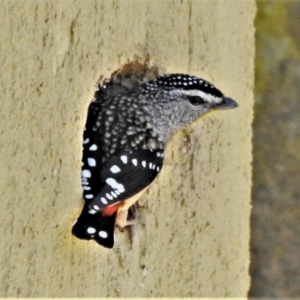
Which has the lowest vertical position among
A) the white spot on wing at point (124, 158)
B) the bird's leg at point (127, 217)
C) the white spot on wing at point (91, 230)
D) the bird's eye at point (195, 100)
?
the white spot on wing at point (91, 230)


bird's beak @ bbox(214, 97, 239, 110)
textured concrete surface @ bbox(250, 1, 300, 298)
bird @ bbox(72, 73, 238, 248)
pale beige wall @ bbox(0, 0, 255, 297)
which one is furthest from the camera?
textured concrete surface @ bbox(250, 1, 300, 298)

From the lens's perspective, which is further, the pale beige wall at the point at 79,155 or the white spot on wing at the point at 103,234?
the white spot on wing at the point at 103,234

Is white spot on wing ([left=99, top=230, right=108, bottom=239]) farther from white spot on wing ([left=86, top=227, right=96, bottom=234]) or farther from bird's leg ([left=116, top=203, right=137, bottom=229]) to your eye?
bird's leg ([left=116, top=203, right=137, bottom=229])

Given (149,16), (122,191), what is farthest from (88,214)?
(149,16)

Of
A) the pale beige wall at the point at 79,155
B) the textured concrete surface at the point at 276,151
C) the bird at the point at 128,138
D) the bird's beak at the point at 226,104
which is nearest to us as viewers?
the pale beige wall at the point at 79,155

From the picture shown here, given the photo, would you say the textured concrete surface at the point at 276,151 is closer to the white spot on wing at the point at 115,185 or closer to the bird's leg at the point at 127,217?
the bird's leg at the point at 127,217

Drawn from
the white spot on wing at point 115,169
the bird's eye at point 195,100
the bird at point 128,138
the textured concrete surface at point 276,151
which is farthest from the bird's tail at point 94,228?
the textured concrete surface at point 276,151

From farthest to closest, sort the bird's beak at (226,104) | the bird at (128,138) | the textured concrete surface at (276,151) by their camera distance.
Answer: the textured concrete surface at (276,151) → the bird's beak at (226,104) → the bird at (128,138)

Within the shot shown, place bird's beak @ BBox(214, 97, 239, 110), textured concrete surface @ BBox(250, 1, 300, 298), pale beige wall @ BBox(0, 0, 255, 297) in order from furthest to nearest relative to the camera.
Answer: textured concrete surface @ BBox(250, 1, 300, 298) < bird's beak @ BBox(214, 97, 239, 110) < pale beige wall @ BBox(0, 0, 255, 297)

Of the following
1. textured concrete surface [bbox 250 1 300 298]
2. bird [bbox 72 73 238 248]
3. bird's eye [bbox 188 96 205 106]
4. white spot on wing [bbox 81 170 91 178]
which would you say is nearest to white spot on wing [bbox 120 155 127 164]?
bird [bbox 72 73 238 248]

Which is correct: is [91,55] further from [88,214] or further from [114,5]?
[88,214]
